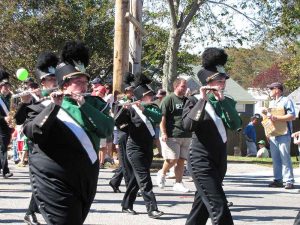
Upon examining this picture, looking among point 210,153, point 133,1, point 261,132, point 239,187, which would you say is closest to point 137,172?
point 210,153

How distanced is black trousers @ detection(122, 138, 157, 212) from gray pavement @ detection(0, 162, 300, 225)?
24cm

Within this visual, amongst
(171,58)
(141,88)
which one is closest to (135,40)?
(171,58)

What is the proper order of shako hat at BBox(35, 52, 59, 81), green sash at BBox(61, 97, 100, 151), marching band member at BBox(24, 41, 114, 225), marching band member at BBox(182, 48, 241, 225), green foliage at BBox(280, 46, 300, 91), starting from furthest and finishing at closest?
green foliage at BBox(280, 46, 300, 91), shako hat at BBox(35, 52, 59, 81), marching band member at BBox(182, 48, 241, 225), green sash at BBox(61, 97, 100, 151), marching band member at BBox(24, 41, 114, 225)

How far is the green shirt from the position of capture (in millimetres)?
11758

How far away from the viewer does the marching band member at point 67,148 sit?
490 centimetres

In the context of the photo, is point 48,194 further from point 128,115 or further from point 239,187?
point 239,187

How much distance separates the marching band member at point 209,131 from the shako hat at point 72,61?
141 cm

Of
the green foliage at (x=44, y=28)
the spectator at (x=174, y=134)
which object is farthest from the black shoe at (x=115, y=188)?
the green foliage at (x=44, y=28)

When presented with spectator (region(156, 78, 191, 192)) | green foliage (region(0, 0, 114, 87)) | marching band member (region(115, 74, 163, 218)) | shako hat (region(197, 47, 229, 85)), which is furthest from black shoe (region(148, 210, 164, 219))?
green foliage (region(0, 0, 114, 87))

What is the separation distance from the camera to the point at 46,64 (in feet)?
21.0

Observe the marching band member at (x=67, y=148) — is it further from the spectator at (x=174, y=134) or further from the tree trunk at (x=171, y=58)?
the tree trunk at (x=171, y=58)

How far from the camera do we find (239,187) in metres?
12.8

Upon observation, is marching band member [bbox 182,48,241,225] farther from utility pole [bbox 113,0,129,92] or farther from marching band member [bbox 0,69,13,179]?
utility pole [bbox 113,0,129,92]

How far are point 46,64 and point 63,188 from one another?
1.86 metres
